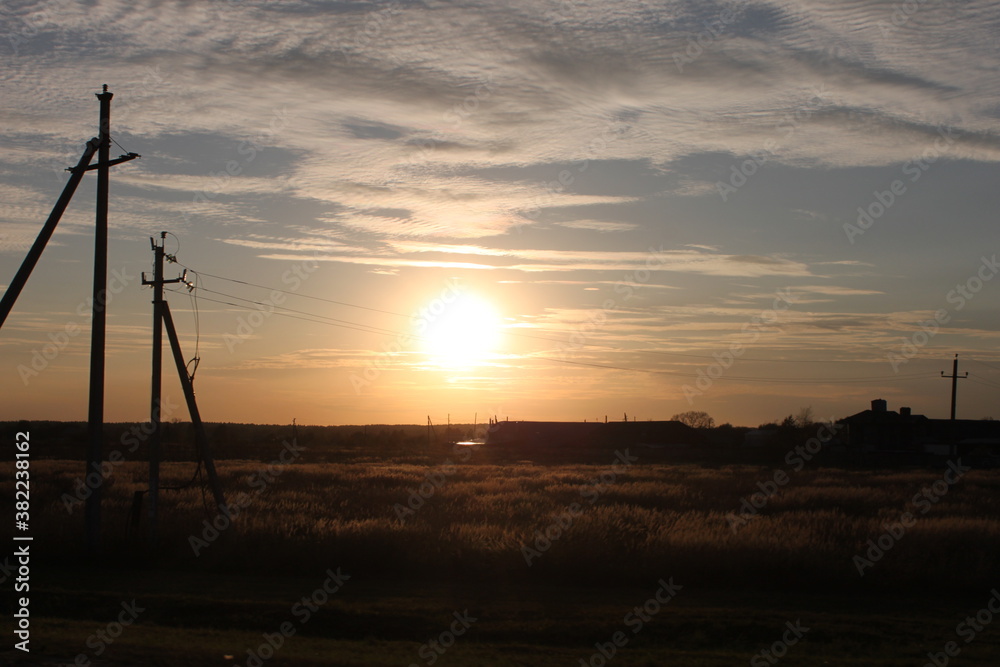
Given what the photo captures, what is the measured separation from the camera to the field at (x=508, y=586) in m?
10.6

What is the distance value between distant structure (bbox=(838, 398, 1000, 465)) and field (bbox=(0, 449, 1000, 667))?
4934cm

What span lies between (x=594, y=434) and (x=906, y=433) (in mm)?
31128

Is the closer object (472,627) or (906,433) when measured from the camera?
(472,627)

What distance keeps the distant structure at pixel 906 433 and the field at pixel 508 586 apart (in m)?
49.3

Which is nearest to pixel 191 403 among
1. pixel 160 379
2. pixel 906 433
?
pixel 160 379

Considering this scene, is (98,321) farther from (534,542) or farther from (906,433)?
(906,433)

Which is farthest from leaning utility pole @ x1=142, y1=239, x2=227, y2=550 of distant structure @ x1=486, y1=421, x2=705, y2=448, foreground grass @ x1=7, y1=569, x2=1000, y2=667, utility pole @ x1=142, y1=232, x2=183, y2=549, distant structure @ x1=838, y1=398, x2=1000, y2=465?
distant structure @ x1=486, y1=421, x2=705, y2=448

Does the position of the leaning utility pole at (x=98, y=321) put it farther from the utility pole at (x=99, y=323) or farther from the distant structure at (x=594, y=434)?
the distant structure at (x=594, y=434)

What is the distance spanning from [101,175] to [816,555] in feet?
50.7

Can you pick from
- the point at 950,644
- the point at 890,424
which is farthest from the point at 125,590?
the point at 890,424

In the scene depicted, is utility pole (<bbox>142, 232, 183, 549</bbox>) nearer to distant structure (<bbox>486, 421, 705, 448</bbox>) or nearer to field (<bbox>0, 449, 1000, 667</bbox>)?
field (<bbox>0, 449, 1000, 667</bbox>)

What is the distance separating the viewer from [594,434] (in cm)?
9200

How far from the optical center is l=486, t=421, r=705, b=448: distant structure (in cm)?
8931

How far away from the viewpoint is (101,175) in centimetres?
1692
